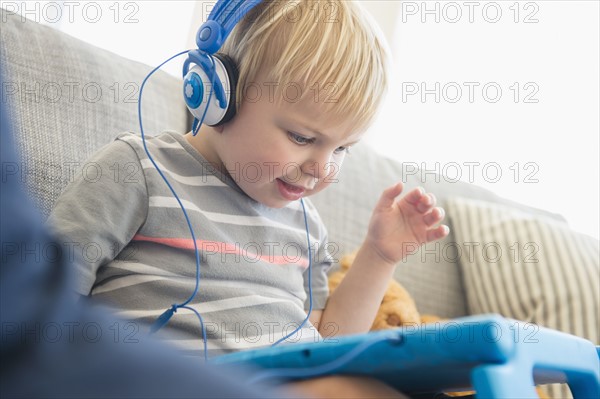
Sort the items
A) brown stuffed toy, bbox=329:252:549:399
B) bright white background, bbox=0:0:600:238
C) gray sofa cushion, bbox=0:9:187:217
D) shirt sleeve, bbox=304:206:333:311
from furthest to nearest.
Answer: bright white background, bbox=0:0:600:238, brown stuffed toy, bbox=329:252:549:399, shirt sleeve, bbox=304:206:333:311, gray sofa cushion, bbox=0:9:187:217

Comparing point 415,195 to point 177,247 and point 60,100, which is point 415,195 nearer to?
point 177,247

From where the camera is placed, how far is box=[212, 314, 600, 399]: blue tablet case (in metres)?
0.46

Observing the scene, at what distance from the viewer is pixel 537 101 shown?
7.09 ft

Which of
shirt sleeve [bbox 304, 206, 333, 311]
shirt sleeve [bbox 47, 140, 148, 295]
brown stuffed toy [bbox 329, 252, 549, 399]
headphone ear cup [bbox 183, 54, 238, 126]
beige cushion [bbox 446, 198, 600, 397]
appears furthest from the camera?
beige cushion [bbox 446, 198, 600, 397]

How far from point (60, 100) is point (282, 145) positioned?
405mm

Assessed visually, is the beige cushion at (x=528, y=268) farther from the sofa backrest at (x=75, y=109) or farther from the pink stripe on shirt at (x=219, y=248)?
the pink stripe on shirt at (x=219, y=248)

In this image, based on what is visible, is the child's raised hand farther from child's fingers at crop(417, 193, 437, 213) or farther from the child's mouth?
the child's mouth

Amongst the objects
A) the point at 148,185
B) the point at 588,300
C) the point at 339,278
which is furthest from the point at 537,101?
the point at 148,185

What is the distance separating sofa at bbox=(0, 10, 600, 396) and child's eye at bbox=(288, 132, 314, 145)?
0.36 metres

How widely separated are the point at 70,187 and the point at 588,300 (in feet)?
3.79

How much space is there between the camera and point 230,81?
930 millimetres

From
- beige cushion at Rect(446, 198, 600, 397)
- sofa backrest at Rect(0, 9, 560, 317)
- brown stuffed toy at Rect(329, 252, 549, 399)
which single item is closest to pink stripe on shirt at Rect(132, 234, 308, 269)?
sofa backrest at Rect(0, 9, 560, 317)

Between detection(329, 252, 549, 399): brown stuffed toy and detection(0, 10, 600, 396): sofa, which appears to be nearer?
detection(0, 10, 600, 396): sofa

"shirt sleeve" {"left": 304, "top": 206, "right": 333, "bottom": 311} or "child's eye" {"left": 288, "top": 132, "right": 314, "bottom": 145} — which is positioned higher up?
"child's eye" {"left": 288, "top": 132, "right": 314, "bottom": 145}
